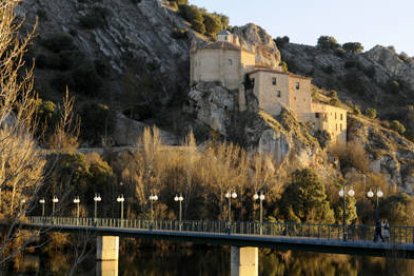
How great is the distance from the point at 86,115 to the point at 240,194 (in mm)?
32177

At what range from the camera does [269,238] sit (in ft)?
115

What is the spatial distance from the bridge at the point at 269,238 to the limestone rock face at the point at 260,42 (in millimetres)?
59531

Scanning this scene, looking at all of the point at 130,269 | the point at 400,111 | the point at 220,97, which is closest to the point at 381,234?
the point at 130,269

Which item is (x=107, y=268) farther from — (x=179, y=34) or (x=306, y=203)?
(x=179, y=34)

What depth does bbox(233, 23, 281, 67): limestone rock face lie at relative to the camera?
108312mm

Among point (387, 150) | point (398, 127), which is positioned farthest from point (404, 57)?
point (387, 150)

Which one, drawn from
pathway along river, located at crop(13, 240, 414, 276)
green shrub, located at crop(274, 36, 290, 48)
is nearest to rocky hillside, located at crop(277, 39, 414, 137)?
green shrub, located at crop(274, 36, 290, 48)

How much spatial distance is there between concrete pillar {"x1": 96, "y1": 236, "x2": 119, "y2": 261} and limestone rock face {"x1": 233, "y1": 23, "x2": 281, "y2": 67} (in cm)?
6209

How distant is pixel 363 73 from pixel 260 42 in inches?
2025

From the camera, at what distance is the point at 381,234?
2947 centimetres

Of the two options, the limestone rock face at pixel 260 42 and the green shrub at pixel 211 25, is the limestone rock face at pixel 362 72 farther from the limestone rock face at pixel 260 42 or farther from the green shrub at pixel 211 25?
the green shrub at pixel 211 25

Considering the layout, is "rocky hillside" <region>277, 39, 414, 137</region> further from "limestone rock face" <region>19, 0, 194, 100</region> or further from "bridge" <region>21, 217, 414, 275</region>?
"bridge" <region>21, 217, 414, 275</region>

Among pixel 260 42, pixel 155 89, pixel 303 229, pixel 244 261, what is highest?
pixel 260 42


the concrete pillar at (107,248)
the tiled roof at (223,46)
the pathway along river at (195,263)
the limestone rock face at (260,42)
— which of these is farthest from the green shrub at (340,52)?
the concrete pillar at (107,248)
